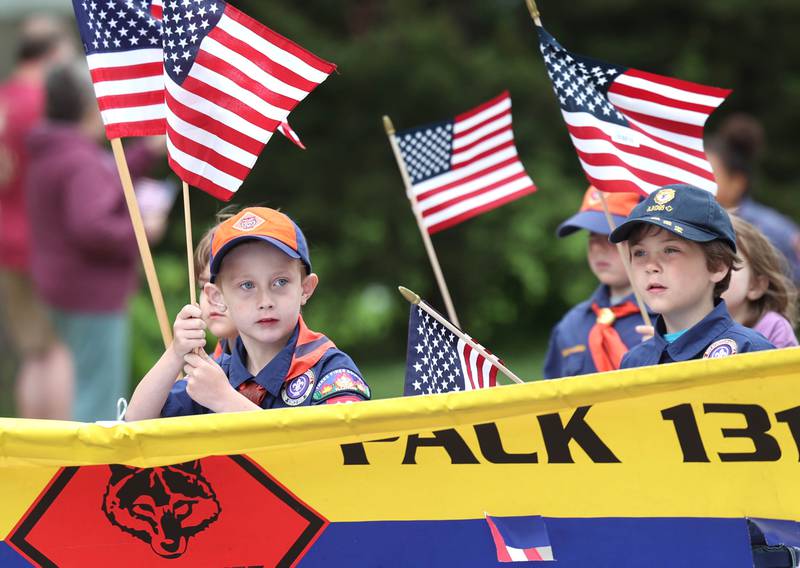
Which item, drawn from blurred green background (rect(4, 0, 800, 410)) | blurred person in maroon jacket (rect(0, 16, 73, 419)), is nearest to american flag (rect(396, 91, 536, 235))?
blurred person in maroon jacket (rect(0, 16, 73, 419))

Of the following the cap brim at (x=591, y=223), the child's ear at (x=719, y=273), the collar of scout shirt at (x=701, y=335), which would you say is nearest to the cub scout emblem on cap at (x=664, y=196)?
the child's ear at (x=719, y=273)

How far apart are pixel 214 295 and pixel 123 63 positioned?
91 centimetres

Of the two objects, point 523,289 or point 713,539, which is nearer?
point 713,539

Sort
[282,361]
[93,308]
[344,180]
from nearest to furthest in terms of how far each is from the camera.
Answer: [282,361]
[93,308]
[344,180]

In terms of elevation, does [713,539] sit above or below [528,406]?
below

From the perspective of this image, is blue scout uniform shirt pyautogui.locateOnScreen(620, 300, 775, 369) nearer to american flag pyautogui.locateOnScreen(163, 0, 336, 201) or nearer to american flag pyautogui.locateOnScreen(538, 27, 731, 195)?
american flag pyautogui.locateOnScreen(538, 27, 731, 195)

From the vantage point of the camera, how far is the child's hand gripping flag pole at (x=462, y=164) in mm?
6547

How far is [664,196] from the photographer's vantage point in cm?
465

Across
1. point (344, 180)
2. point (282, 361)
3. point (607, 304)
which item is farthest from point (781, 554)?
point (344, 180)

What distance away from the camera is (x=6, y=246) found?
1031 centimetres

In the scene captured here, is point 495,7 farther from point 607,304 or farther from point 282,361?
point 282,361

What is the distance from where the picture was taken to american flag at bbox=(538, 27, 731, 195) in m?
5.39

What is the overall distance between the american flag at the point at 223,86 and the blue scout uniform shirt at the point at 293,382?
61cm

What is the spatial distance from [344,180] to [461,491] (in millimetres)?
13173
